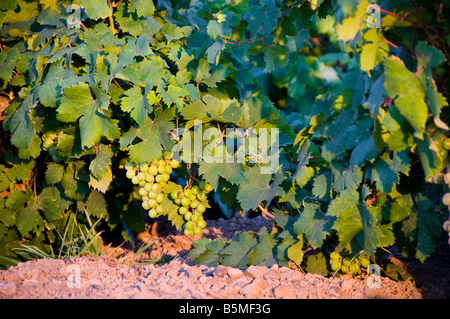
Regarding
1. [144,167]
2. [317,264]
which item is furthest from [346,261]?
[144,167]

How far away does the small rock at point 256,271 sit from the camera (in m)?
1.92

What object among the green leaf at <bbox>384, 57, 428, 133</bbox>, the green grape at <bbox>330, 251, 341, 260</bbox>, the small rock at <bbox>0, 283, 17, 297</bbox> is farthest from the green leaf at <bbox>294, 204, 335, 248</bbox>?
the small rock at <bbox>0, 283, 17, 297</bbox>

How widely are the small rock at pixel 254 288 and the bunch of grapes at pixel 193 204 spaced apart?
58 centimetres

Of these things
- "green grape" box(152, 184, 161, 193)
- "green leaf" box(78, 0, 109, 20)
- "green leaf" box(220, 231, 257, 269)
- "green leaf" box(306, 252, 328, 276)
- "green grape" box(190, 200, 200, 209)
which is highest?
"green leaf" box(78, 0, 109, 20)

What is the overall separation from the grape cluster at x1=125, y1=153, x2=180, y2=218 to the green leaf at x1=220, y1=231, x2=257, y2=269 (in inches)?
16.4

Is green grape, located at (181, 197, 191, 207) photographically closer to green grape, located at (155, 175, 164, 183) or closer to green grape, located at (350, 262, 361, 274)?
green grape, located at (155, 175, 164, 183)

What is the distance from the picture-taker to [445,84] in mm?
1653

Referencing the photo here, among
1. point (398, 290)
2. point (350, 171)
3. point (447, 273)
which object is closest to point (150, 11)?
point (350, 171)

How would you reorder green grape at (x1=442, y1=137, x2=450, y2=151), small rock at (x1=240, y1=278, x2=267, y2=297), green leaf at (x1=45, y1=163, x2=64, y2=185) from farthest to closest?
1. green leaf at (x1=45, y1=163, x2=64, y2=185)
2. small rock at (x1=240, y1=278, x2=267, y2=297)
3. green grape at (x1=442, y1=137, x2=450, y2=151)

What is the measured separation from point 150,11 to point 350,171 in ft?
4.17

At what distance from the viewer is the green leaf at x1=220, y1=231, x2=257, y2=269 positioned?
2160mm

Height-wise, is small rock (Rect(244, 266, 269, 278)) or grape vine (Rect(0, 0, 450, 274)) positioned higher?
grape vine (Rect(0, 0, 450, 274))

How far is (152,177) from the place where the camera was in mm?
2236

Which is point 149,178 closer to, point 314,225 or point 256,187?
point 256,187
